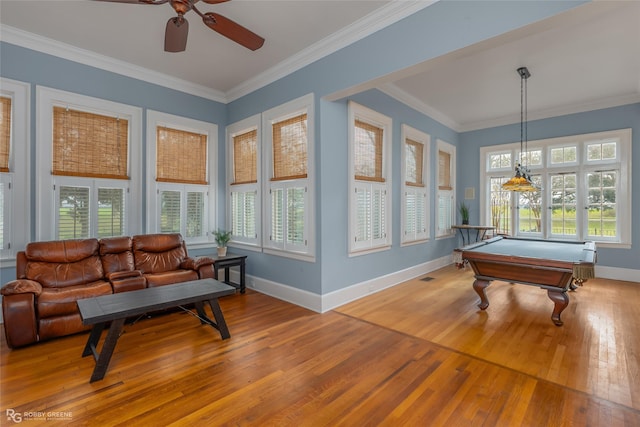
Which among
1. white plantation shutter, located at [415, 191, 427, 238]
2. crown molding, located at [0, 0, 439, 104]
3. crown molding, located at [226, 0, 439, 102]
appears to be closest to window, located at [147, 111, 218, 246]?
crown molding, located at [0, 0, 439, 104]

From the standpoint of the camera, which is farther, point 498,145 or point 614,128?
point 498,145

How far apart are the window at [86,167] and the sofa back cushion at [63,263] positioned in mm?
330

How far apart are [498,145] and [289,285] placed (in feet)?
18.2

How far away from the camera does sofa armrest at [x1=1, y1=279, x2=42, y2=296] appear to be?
270cm

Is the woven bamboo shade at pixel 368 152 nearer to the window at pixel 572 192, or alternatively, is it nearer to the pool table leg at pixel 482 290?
the pool table leg at pixel 482 290

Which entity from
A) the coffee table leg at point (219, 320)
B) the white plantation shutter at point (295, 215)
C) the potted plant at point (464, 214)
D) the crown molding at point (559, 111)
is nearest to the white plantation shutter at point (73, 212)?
the coffee table leg at point (219, 320)

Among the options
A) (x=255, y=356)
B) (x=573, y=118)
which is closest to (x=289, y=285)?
(x=255, y=356)

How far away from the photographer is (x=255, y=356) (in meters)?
2.60

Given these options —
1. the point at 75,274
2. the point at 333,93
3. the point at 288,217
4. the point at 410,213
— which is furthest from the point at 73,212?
the point at 410,213

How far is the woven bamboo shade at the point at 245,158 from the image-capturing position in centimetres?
475

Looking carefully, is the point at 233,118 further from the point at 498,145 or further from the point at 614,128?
the point at 614,128

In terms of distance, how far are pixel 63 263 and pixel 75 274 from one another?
0.18 meters

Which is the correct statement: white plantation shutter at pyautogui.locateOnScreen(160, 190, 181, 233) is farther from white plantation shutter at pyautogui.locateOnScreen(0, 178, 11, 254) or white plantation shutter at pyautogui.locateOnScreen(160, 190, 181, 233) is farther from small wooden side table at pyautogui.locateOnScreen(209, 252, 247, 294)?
white plantation shutter at pyautogui.locateOnScreen(0, 178, 11, 254)

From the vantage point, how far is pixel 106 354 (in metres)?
2.28
